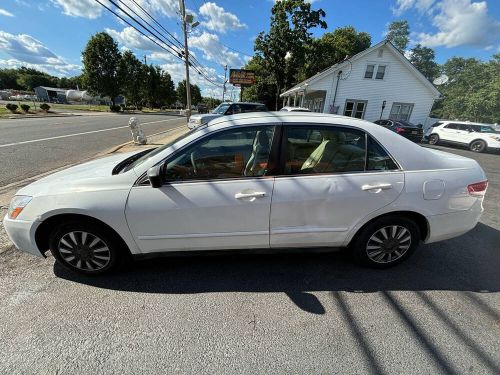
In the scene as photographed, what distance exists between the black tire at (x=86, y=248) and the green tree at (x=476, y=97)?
144 ft

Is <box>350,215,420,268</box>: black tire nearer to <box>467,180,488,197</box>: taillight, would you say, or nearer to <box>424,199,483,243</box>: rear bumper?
<box>424,199,483,243</box>: rear bumper

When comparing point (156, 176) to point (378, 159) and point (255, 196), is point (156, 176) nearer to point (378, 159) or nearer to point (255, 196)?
point (255, 196)

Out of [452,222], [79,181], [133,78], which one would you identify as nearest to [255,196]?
[79,181]

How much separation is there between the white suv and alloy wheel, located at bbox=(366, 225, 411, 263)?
16228 mm

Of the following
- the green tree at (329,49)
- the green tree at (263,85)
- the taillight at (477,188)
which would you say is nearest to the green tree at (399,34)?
the green tree at (329,49)

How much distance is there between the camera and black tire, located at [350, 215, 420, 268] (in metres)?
2.59

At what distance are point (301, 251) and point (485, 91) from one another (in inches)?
2285

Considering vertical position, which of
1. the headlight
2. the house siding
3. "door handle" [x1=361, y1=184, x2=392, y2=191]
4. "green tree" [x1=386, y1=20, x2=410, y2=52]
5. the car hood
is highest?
"green tree" [x1=386, y1=20, x2=410, y2=52]

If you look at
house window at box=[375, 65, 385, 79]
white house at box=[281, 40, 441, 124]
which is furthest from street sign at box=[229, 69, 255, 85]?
house window at box=[375, 65, 385, 79]

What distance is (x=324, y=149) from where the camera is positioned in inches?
102

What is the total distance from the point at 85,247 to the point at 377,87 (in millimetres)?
23390

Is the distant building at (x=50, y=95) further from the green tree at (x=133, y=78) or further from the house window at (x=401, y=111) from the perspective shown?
the house window at (x=401, y=111)

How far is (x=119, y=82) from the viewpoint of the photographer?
42.5 meters

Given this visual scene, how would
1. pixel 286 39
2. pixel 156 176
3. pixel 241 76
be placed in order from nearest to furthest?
pixel 156 176 → pixel 286 39 → pixel 241 76
